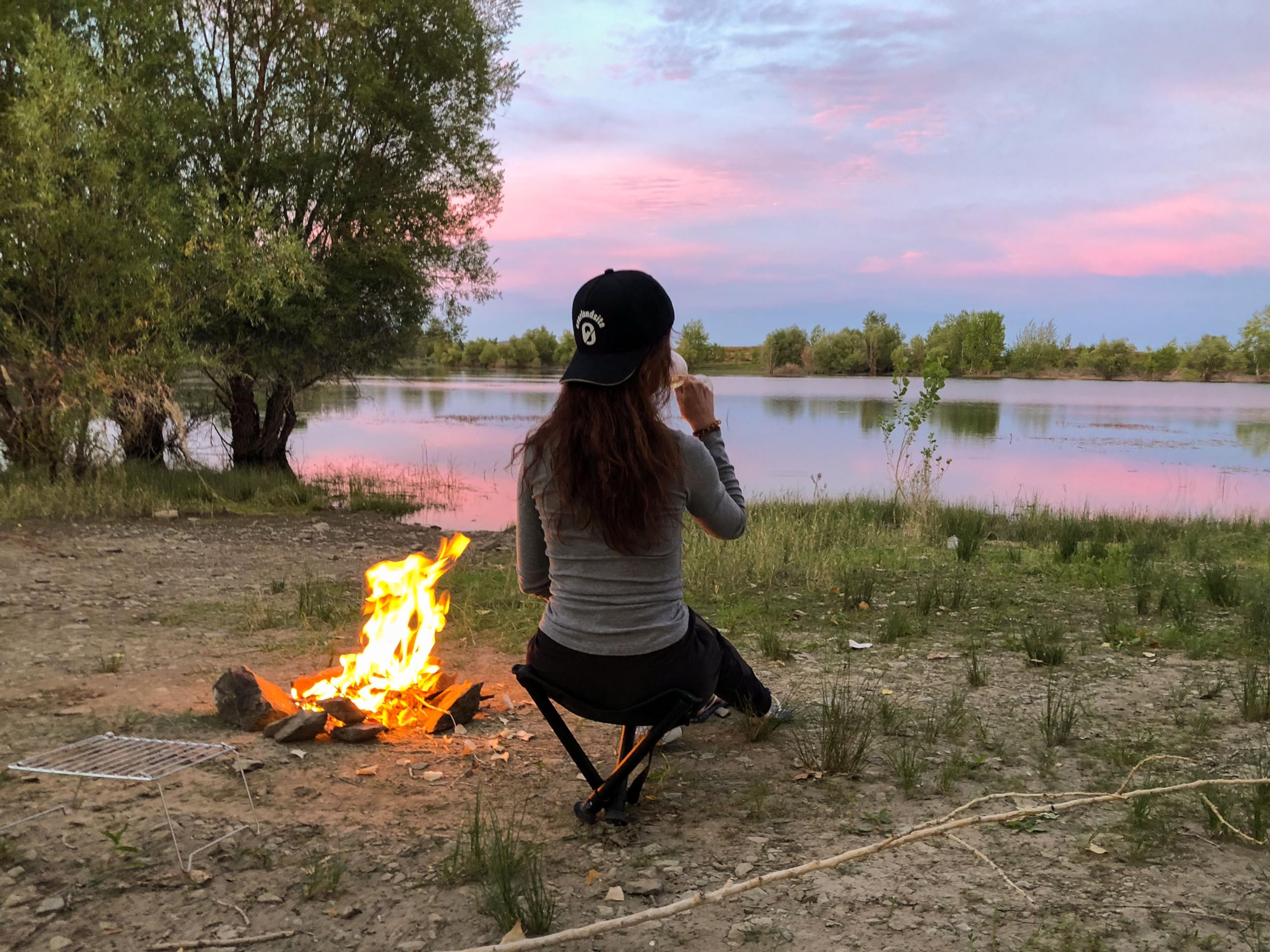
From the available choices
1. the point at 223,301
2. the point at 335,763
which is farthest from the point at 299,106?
the point at 335,763

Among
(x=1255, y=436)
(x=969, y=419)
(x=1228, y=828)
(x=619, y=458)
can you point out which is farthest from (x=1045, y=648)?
(x=969, y=419)

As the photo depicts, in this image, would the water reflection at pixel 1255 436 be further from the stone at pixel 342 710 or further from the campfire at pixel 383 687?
the stone at pixel 342 710

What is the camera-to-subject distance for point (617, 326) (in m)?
2.78

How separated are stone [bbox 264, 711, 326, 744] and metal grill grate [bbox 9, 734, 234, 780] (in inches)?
19.5

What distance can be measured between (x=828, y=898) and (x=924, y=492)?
9.84 metres

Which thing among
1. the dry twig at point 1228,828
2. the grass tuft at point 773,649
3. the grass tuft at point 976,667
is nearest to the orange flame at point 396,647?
the grass tuft at point 773,649

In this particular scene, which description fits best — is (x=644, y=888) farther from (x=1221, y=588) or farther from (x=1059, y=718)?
(x=1221, y=588)

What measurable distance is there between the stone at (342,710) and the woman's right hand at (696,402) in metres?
2.04

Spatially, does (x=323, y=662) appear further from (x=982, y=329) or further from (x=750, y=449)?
(x=982, y=329)

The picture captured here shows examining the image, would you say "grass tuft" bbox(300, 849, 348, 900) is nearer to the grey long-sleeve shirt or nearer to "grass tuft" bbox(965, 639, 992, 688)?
the grey long-sleeve shirt

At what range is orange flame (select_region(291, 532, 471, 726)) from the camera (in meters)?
4.29

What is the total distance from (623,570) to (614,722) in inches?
21.3

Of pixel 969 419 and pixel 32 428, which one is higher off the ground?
pixel 32 428

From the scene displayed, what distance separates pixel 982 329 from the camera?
2822 inches
